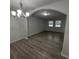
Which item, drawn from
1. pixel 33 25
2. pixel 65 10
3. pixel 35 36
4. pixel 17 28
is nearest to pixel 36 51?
pixel 65 10

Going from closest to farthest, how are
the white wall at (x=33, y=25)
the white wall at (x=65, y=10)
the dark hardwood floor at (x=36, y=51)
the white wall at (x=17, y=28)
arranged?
1. the white wall at (x=65, y=10)
2. the dark hardwood floor at (x=36, y=51)
3. the white wall at (x=17, y=28)
4. the white wall at (x=33, y=25)

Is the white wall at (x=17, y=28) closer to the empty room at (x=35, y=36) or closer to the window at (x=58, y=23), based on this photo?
the empty room at (x=35, y=36)

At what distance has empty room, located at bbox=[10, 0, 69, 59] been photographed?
8.19 feet

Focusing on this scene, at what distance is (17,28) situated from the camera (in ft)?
15.7

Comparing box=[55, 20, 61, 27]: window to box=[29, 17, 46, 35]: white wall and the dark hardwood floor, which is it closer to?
box=[29, 17, 46, 35]: white wall

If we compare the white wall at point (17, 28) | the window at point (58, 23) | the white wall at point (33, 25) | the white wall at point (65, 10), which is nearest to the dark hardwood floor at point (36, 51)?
the white wall at point (65, 10)

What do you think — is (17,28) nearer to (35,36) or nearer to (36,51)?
(35,36)

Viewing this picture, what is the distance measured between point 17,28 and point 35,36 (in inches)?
86.2

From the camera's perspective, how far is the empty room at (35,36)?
2.49 metres

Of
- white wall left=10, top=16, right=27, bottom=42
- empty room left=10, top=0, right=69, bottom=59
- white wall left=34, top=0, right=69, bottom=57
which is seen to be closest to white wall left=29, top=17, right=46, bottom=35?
empty room left=10, top=0, right=69, bottom=59

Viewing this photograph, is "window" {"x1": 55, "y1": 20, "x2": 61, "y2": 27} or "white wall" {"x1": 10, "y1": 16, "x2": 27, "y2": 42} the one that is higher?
"window" {"x1": 55, "y1": 20, "x2": 61, "y2": 27}
